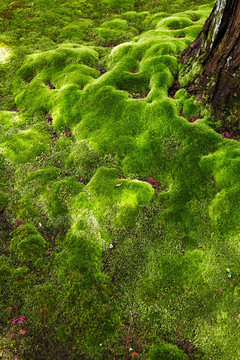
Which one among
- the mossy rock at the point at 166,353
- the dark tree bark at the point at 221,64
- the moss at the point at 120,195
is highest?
the dark tree bark at the point at 221,64

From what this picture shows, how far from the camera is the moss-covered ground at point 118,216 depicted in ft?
14.7

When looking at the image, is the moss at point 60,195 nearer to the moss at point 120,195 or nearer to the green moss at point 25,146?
the moss at point 120,195

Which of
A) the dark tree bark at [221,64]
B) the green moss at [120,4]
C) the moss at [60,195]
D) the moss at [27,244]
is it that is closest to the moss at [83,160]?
the moss at [60,195]

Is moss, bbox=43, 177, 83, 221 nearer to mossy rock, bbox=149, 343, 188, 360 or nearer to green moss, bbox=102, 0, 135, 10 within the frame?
mossy rock, bbox=149, 343, 188, 360

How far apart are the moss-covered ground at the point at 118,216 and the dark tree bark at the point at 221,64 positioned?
532mm

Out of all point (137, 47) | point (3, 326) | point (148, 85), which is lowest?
point (3, 326)

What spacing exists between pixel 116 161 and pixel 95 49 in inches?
307

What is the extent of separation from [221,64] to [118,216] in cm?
518

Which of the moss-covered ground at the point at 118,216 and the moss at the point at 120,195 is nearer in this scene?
the moss-covered ground at the point at 118,216

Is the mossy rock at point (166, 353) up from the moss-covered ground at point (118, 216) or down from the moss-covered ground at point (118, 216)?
Result: down

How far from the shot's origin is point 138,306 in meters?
4.79

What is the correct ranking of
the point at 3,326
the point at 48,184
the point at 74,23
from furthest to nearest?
1. the point at 74,23
2. the point at 48,184
3. the point at 3,326

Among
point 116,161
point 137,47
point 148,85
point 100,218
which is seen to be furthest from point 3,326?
Answer: point 137,47

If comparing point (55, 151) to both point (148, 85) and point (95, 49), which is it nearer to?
point (148, 85)
